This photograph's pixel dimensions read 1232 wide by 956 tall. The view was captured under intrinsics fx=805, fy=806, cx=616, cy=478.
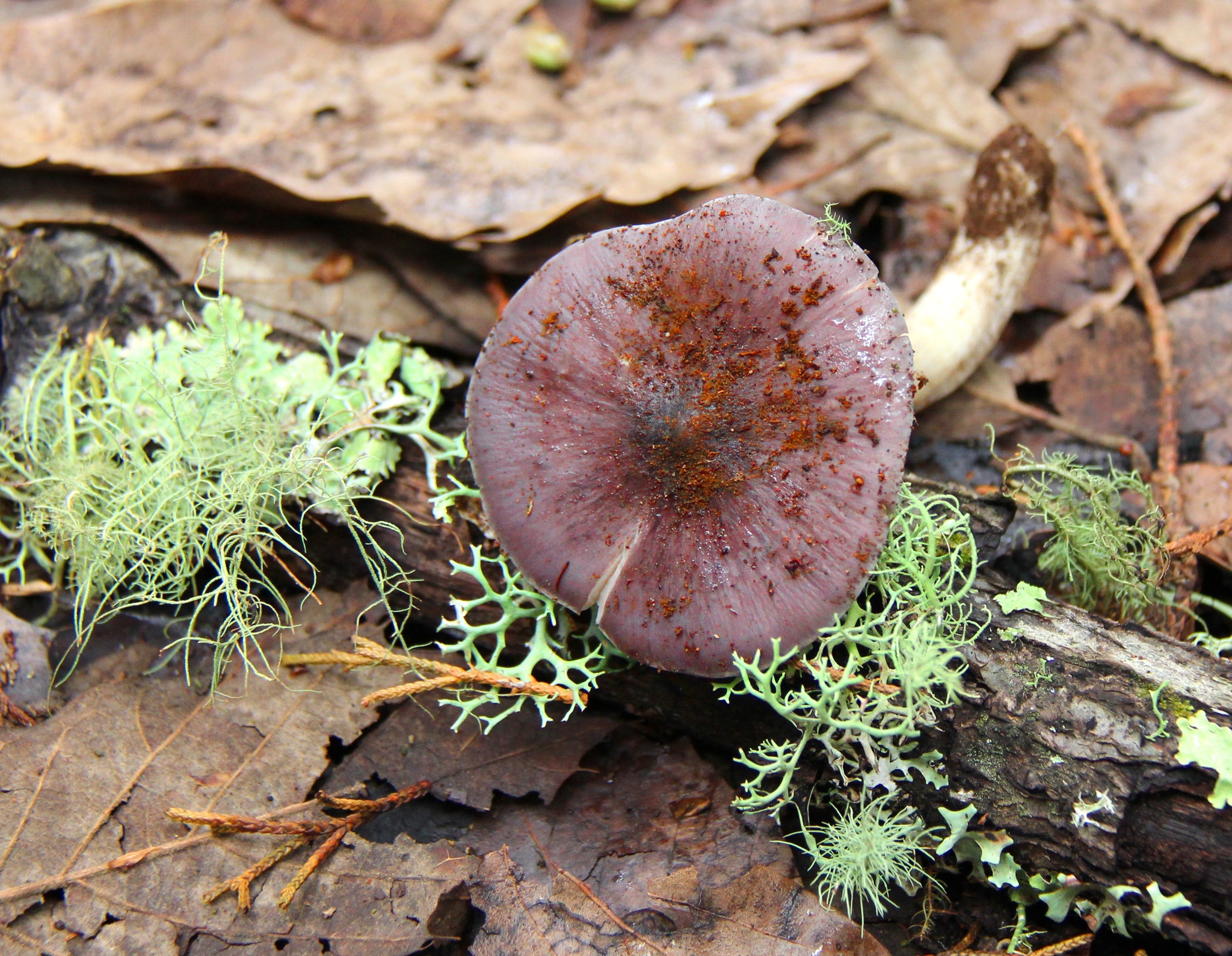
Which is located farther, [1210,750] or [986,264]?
[986,264]

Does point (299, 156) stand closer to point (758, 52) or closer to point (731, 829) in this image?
point (758, 52)

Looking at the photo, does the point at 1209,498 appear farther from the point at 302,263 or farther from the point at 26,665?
the point at 26,665

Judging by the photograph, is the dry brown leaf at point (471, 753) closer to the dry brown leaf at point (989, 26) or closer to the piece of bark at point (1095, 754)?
the piece of bark at point (1095, 754)

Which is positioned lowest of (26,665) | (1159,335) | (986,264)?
(26,665)

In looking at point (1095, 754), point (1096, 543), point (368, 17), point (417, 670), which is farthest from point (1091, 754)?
point (368, 17)

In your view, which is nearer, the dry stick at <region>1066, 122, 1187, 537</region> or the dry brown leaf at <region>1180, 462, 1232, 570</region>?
the dry brown leaf at <region>1180, 462, 1232, 570</region>

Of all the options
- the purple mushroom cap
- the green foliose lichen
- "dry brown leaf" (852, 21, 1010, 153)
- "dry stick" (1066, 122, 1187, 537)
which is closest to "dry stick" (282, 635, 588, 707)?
the purple mushroom cap

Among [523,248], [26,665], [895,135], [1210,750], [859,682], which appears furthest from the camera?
[895,135]

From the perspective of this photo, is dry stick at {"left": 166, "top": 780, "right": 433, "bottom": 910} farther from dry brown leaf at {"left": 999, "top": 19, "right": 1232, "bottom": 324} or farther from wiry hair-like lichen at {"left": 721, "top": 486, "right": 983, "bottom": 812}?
dry brown leaf at {"left": 999, "top": 19, "right": 1232, "bottom": 324}
